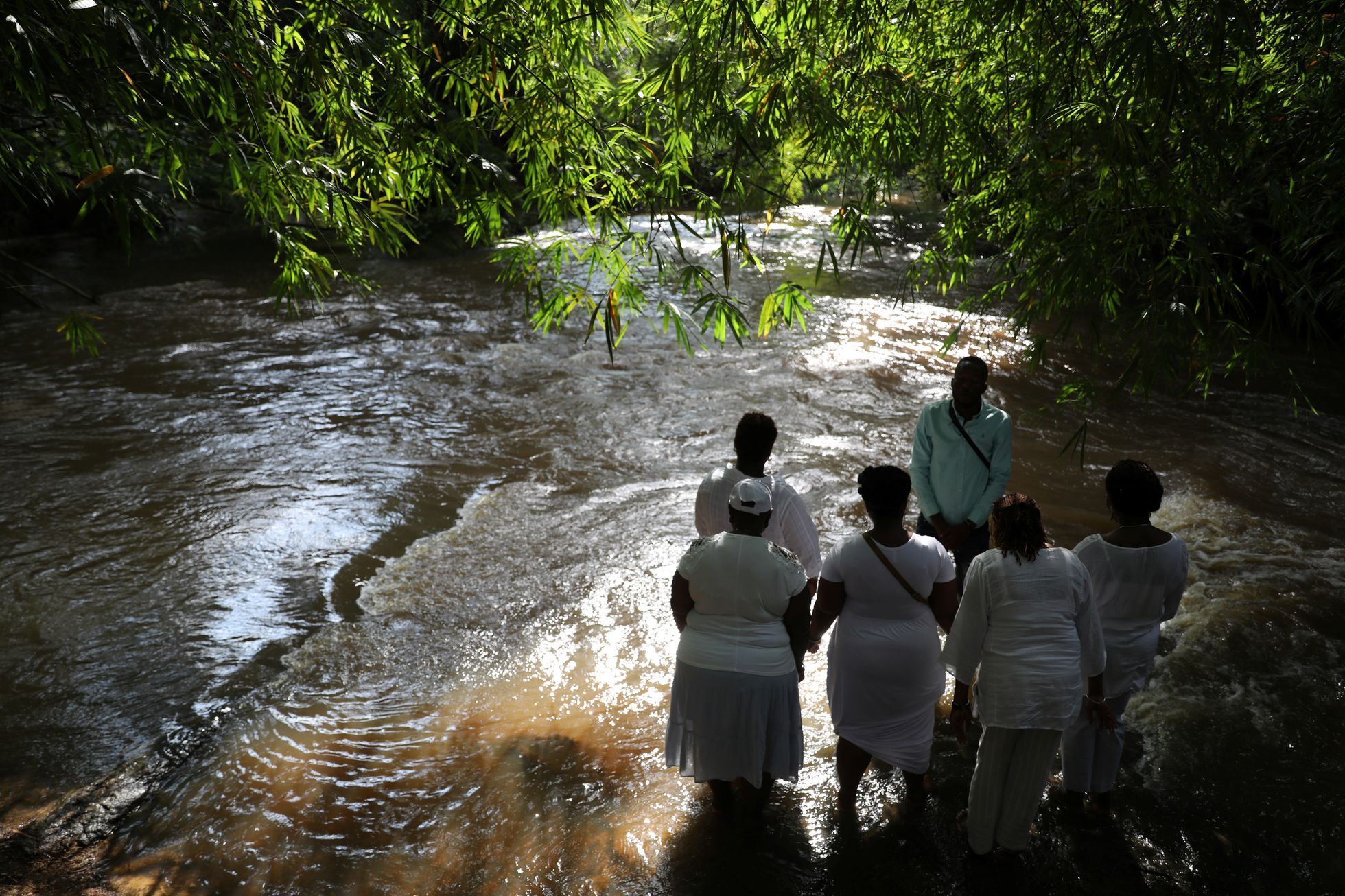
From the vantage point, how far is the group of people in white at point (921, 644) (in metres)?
3.14

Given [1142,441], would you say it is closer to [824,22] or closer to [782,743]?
[824,22]

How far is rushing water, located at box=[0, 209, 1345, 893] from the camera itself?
3.61 m

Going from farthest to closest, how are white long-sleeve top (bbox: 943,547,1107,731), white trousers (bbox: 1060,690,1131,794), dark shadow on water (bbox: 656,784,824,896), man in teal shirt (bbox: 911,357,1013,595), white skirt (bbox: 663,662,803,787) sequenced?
1. man in teal shirt (bbox: 911,357,1013,595)
2. white trousers (bbox: 1060,690,1131,794)
3. dark shadow on water (bbox: 656,784,824,896)
4. white skirt (bbox: 663,662,803,787)
5. white long-sleeve top (bbox: 943,547,1107,731)

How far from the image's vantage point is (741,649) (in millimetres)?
3227

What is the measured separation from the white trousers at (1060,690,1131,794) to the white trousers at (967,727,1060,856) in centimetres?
40

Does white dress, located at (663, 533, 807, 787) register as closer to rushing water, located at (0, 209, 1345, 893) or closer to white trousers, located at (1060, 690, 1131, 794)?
rushing water, located at (0, 209, 1345, 893)

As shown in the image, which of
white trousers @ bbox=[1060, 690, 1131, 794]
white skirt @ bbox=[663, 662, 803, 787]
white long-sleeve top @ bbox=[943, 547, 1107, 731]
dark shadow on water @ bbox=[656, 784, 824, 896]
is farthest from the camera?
white trousers @ bbox=[1060, 690, 1131, 794]

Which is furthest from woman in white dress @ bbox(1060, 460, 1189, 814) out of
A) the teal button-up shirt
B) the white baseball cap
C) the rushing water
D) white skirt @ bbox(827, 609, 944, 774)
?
the white baseball cap

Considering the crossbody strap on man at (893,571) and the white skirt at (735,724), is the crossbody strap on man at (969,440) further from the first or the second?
the white skirt at (735,724)

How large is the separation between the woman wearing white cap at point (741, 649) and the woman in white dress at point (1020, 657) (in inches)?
25.4

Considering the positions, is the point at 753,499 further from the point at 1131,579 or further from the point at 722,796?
the point at 1131,579

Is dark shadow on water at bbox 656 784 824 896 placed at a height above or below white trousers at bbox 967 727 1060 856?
below

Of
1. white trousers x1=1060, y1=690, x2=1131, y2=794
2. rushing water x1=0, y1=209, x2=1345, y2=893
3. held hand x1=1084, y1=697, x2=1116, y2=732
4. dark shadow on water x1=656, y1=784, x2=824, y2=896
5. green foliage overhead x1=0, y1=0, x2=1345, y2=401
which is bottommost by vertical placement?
rushing water x1=0, y1=209, x2=1345, y2=893

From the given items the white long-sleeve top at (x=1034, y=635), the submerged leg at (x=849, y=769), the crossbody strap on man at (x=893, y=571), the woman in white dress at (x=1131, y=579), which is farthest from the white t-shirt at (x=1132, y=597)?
the submerged leg at (x=849, y=769)
